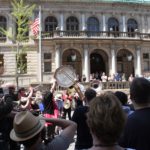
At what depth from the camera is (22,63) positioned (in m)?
36.6

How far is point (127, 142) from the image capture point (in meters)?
4.28

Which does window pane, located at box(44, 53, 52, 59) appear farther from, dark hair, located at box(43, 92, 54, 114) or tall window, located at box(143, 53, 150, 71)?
dark hair, located at box(43, 92, 54, 114)

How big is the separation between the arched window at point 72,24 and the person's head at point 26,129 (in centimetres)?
3591

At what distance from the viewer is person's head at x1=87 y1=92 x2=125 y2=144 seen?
2.96 metres

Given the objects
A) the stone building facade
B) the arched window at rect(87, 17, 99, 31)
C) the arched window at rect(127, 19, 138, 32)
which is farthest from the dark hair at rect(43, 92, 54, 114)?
the arched window at rect(127, 19, 138, 32)

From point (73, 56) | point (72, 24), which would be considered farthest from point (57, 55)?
point (72, 24)

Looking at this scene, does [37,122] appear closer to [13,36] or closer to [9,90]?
[9,90]

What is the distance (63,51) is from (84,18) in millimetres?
5273

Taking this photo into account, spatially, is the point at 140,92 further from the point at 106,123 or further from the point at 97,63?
the point at 97,63

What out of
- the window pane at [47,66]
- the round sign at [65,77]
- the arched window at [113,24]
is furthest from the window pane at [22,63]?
the round sign at [65,77]

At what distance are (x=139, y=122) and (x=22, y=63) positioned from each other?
108 feet

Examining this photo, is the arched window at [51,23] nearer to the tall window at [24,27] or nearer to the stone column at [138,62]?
the tall window at [24,27]

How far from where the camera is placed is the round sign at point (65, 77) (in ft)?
28.9

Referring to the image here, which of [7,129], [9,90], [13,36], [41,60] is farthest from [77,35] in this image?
[7,129]
